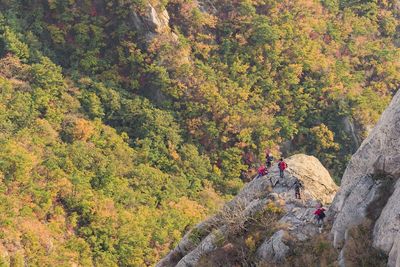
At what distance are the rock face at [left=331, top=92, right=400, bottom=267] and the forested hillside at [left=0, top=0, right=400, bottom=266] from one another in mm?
25069

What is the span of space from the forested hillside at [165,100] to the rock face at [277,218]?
17055 millimetres

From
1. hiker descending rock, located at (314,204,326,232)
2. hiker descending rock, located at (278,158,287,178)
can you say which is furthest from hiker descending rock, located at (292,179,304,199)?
hiker descending rock, located at (314,204,326,232)

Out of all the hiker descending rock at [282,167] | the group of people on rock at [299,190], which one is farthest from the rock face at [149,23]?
the hiker descending rock at [282,167]

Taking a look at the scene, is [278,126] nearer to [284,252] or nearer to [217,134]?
[217,134]

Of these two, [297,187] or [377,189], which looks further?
[297,187]

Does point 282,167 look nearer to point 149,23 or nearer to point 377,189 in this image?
point 377,189

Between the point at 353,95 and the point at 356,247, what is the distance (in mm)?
43210

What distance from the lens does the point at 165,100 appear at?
55156mm

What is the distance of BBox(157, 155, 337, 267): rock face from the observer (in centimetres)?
2061

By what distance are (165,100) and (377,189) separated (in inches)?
1521

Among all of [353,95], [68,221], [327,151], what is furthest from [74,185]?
[353,95]

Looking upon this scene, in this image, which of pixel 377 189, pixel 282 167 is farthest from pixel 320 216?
pixel 282 167

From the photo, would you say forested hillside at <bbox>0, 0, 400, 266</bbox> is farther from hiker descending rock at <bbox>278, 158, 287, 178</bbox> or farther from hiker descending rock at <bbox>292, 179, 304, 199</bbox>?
hiker descending rock at <bbox>292, 179, 304, 199</bbox>

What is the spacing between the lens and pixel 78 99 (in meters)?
51.9
